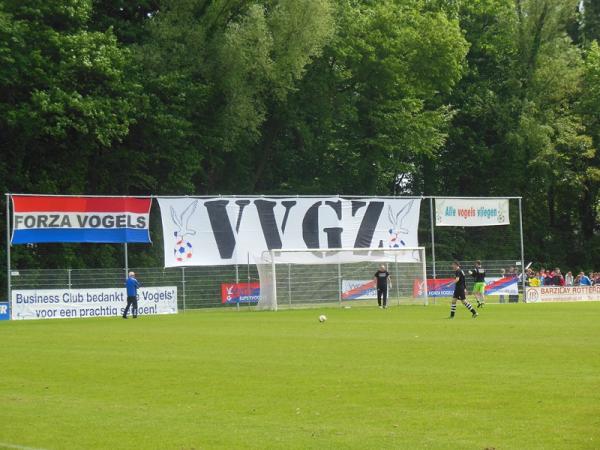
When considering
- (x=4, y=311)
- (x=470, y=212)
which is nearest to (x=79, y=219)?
(x=4, y=311)

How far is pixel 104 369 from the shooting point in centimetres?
1927

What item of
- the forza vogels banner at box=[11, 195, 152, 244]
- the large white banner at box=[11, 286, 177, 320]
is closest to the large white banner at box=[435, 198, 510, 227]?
the large white banner at box=[11, 286, 177, 320]

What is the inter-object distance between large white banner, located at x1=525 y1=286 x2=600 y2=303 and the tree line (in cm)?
655

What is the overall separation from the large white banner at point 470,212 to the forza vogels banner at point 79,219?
49.1 feet

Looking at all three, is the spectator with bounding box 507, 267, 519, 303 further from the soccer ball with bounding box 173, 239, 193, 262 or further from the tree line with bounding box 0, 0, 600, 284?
the soccer ball with bounding box 173, 239, 193, 262

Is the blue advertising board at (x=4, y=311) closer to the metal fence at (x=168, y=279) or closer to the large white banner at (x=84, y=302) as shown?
the large white banner at (x=84, y=302)

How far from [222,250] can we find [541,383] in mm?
32960

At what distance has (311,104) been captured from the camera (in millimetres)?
63656

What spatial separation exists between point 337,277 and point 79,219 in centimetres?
1171

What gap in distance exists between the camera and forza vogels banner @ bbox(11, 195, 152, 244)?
44.0 metres

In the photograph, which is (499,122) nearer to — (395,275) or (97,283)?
(395,275)

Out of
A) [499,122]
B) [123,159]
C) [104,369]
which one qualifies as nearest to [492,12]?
[499,122]

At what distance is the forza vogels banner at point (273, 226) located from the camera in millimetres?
46969

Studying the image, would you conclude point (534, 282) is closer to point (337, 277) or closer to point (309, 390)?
point (337, 277)
